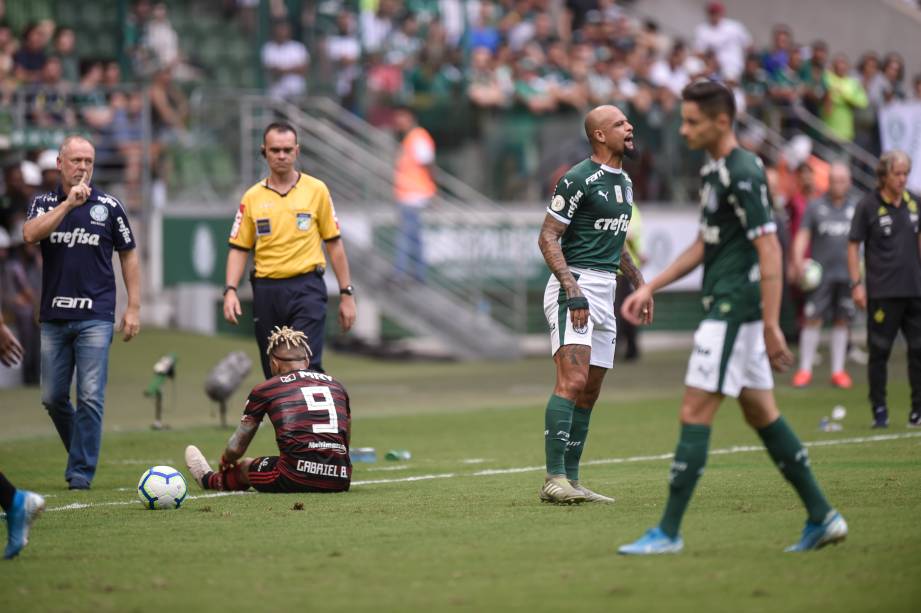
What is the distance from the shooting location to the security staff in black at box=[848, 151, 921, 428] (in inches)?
561

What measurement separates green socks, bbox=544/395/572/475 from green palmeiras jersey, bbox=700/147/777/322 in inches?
84.4

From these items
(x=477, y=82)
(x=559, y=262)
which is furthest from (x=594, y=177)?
(x=477, y=82)

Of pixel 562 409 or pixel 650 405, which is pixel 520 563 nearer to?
pixel 562 409

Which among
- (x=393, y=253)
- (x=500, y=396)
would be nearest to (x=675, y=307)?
(x=393, y=253)

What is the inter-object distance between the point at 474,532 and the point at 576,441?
162 centimetres

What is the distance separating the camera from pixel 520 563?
7.47 m

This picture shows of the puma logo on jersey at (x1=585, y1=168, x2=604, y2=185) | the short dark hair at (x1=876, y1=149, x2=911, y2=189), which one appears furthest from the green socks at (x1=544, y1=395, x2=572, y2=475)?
the short dark hair at (x1=876, y1=149, x2=911, y2=189)

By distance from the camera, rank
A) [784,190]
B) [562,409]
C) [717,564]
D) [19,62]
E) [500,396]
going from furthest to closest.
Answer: [784,190] < [19,62] < [500,396] < [562,409] < [717,564]

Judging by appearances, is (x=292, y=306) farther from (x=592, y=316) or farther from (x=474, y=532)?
(x=474, y=532)

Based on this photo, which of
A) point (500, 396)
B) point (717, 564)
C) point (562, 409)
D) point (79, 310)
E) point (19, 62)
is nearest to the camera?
point (717, 564)

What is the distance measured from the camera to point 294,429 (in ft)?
32.7

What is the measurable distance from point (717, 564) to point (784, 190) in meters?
19.2

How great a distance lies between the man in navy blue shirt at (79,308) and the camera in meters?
11.1

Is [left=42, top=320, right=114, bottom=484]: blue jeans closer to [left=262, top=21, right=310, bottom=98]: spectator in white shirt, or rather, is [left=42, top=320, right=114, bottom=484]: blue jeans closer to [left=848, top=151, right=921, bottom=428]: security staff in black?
[left=848, top=151, right=921, bottom=428]: security staff in black
